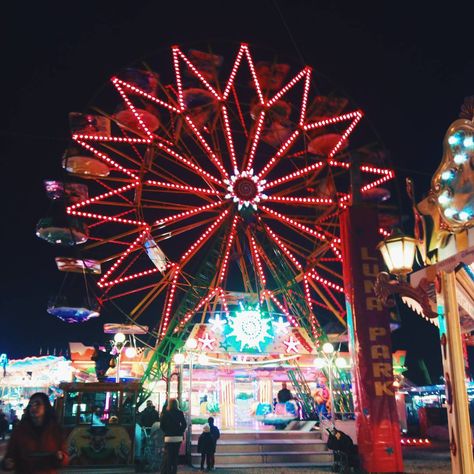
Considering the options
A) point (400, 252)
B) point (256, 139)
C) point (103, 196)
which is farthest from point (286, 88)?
point (400, 252)

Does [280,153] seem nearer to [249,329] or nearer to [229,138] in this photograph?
[229,138]

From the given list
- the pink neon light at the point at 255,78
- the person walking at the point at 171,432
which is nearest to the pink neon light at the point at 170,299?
the person walking at the point at 171,432

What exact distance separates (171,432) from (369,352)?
15.1 ft

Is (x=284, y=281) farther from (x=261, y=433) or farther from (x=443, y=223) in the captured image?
(x=443, y=223)

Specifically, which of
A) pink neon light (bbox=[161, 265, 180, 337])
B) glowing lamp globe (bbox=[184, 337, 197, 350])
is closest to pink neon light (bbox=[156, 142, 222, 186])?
pink neon light (bbox=[161, 265, 180, 337])

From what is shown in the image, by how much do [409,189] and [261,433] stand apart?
11591 millimetres

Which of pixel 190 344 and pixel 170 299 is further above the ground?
pixel 170 299

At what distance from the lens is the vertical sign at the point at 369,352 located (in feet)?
38.8

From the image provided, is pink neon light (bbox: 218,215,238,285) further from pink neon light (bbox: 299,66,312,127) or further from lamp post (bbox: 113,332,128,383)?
pink neon light (bbox: 299,66,312,127)

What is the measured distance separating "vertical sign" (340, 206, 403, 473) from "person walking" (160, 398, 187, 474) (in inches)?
156

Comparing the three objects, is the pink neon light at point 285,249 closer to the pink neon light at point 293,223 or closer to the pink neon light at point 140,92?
the pink neon light at point 293,223

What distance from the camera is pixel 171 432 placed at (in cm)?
1093

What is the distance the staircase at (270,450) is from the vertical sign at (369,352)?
292 centimetres

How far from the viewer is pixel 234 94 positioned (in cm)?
1892
